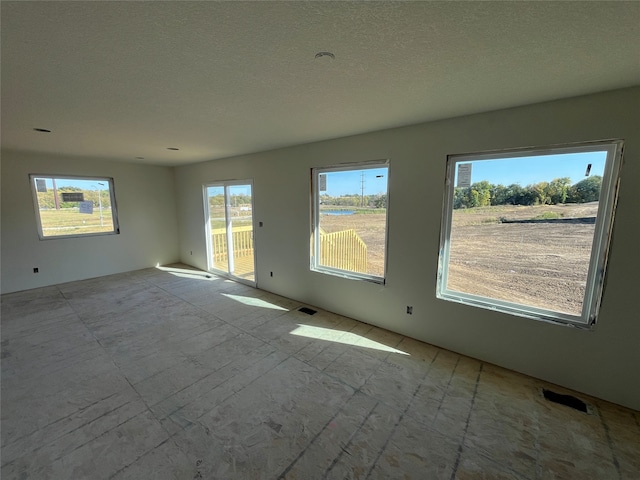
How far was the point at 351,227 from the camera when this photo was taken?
363 centimetres

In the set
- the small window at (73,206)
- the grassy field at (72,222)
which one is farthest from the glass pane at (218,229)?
the grassy field at (72,222)

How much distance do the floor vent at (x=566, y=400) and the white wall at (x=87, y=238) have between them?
722 cm

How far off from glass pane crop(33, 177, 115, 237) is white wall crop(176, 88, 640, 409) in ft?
10.9

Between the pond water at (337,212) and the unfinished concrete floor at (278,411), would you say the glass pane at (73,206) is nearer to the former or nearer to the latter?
the unfinished concrete floor at (278,411)

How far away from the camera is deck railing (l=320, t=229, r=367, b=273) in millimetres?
3539

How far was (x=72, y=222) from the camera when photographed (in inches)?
199

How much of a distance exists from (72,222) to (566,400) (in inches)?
301

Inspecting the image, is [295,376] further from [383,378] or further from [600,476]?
[600,476]

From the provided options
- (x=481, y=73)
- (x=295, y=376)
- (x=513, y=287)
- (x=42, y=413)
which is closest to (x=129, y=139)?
(x=42, y=413)

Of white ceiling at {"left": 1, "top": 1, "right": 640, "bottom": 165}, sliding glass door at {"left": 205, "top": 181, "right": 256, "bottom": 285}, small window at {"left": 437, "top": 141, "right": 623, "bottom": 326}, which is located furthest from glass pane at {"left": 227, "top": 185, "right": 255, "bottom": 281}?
small window at {"left": 437, "top": 141, "right": 623, "bottom": 326}

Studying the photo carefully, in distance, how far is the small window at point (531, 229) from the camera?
2.09m

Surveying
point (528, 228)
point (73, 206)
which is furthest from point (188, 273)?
point (528, 228)

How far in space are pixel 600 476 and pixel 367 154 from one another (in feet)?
10.3

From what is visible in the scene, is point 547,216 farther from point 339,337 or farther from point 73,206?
point 73,206
